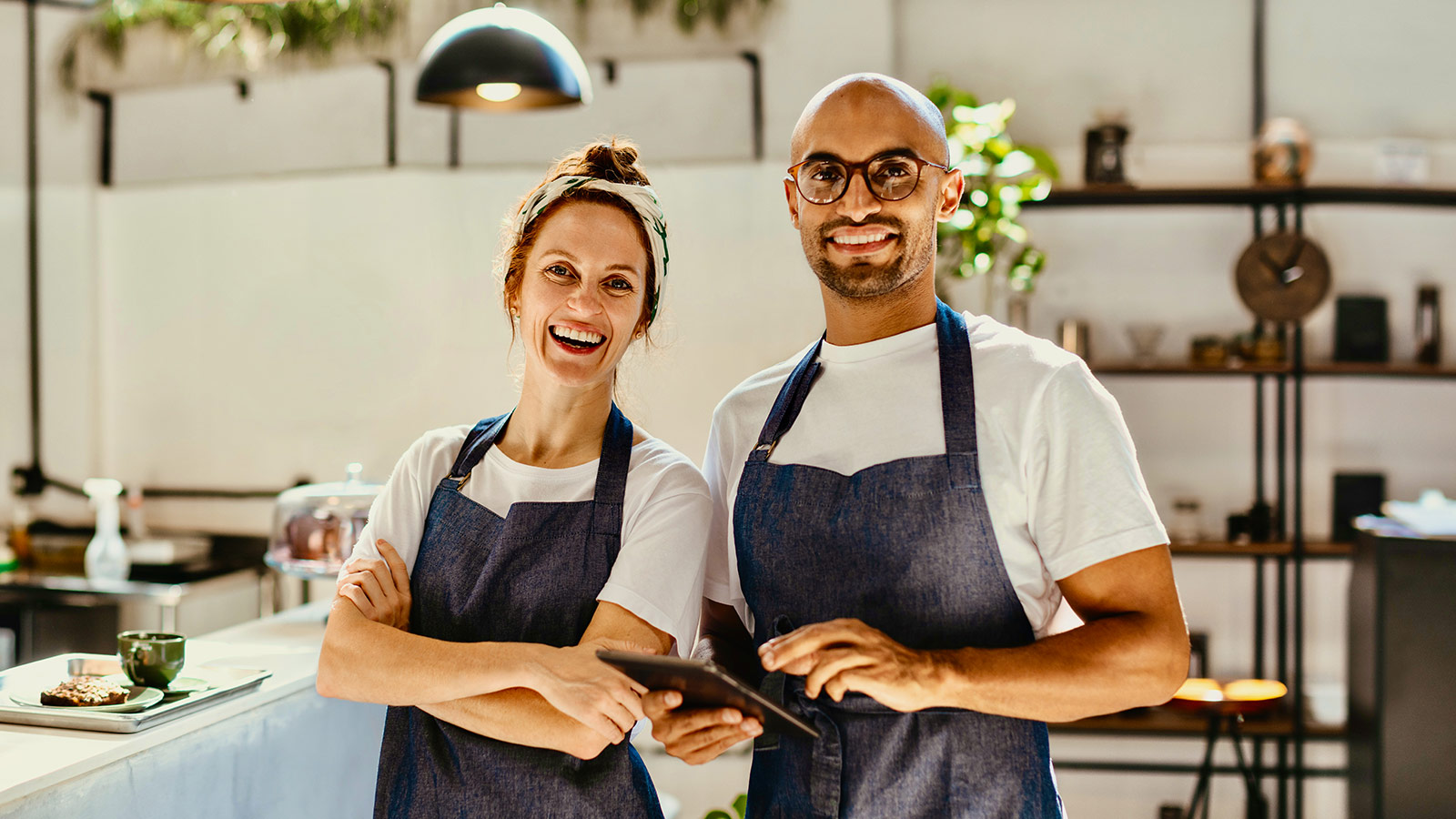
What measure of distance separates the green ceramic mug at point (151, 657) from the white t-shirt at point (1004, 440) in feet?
3.12

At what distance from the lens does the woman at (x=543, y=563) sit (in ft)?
4.84

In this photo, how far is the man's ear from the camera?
165cm

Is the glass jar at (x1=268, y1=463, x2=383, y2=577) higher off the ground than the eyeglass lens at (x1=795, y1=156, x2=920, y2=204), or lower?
lower

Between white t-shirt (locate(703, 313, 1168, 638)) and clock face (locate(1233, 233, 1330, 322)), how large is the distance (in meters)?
2.89

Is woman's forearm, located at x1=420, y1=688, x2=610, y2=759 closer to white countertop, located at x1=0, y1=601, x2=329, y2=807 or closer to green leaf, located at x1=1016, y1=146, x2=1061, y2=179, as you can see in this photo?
white countertop, located at x1=0, y1=601, x2=329, y2=807

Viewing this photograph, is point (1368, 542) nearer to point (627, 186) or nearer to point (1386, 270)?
point (1386, 270)

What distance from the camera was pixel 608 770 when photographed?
1561mm

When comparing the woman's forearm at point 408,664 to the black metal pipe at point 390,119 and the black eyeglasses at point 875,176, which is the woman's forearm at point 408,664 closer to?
the black eyeglasses at point 875,176

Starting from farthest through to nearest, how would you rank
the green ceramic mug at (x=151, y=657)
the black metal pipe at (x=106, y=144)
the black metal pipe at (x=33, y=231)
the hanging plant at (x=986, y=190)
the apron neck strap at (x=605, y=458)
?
1. the black metal pipe at (x=106, y=144)
2. the black metal pipe at (x=33, y=231)
3. the hanging plant at (x=986, y=190)
4. the green ceramic mug at (x=151, y=657)
5. the apron neck strap at (x=605, y=458)

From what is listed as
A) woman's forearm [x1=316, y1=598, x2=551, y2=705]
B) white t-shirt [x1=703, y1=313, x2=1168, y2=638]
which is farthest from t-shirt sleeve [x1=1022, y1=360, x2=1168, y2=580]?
woman's forearm [x1=316, y1=598, x2=551, y2=705]

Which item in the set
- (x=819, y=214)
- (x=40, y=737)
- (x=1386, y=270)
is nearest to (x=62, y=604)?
(x=40, y=737)

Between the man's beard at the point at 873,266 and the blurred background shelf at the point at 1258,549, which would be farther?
the blurred background shelf at the point at 1258,549

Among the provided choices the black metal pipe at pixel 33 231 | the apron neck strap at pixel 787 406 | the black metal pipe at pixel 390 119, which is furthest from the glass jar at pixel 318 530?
the black metal pipe at pixel 33 231

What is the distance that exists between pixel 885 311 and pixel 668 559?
49cm
